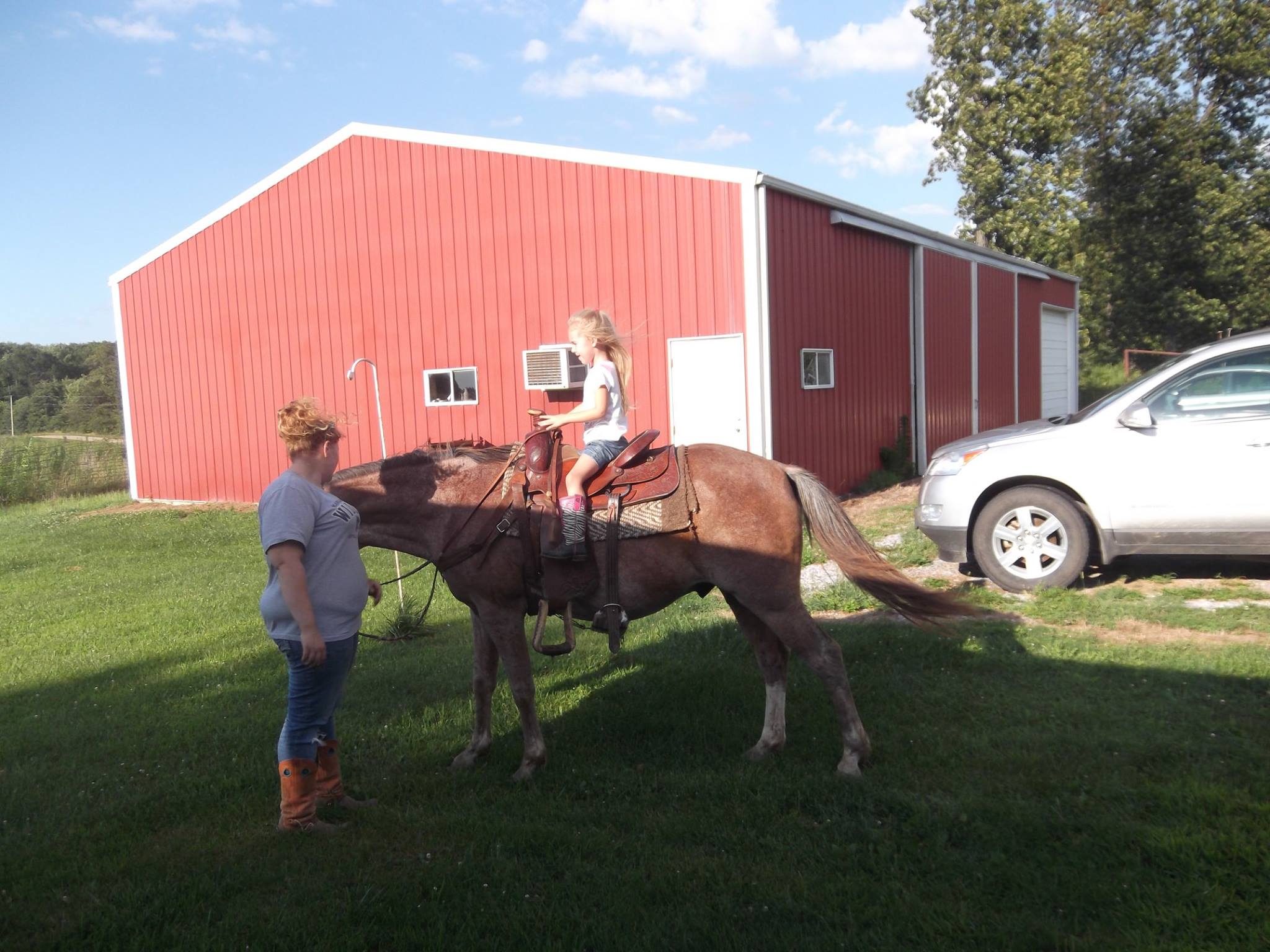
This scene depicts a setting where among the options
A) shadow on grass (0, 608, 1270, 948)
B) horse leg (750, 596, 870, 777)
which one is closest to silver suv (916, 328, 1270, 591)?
shadow on grass (0, 608, 1270, 948)

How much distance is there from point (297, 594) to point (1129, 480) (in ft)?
19.2

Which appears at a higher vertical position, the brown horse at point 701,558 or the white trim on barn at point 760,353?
the white trim on barn at point 760,353

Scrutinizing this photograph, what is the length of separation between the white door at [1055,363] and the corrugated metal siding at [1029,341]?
34cm

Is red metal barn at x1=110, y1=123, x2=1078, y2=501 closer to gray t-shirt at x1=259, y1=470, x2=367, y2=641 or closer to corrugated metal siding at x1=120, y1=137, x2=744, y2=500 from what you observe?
corrugated metal siding at x1=120, y1=137, x2=744, y2=500

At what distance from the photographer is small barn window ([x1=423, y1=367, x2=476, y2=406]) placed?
1479 centimetres

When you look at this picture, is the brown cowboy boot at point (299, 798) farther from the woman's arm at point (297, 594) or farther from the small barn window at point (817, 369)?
the small barn window at point (817, 369)

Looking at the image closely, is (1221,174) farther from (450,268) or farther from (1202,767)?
(1202,767)

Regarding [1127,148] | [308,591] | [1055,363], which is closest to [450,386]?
[308,591]

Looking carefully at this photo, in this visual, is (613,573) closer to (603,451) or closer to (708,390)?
(603,451)

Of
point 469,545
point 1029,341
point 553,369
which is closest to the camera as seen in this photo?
point 469,545

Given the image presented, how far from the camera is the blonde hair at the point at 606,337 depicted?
456cm

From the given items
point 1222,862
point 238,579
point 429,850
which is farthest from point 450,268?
point 1222,862

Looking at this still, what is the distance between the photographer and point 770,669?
15.0 ft

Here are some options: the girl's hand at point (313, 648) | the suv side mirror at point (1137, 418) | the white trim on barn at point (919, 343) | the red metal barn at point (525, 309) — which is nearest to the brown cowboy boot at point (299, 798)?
the girl's hand at point (313, 648)
